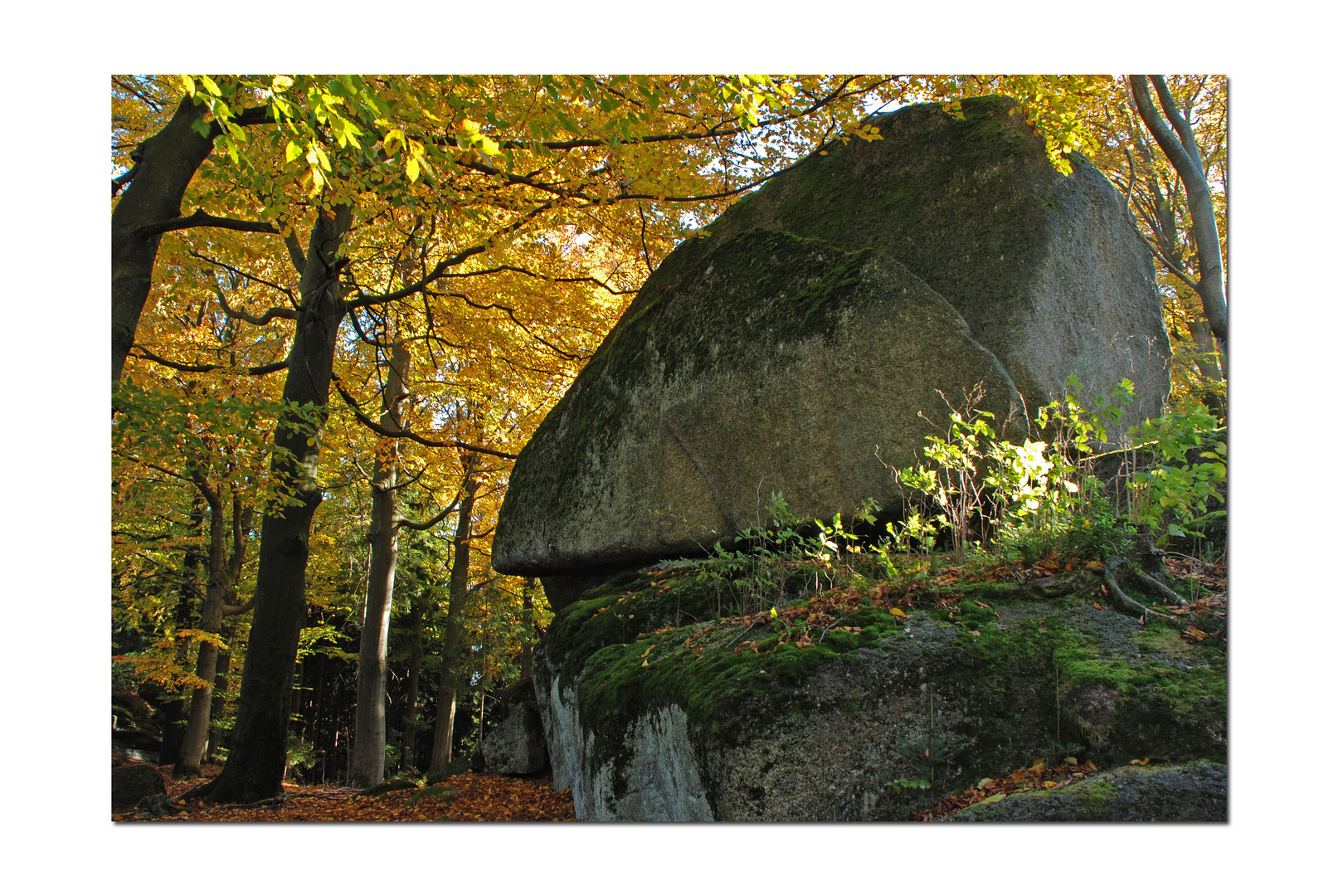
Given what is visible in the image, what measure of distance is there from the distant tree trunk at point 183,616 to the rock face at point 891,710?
32.4ft

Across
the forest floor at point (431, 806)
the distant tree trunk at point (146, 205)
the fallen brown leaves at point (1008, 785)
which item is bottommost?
the forest floor at point (431, 806)

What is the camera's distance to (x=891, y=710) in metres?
2.80

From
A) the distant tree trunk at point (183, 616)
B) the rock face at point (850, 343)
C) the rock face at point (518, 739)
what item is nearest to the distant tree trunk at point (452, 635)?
the distant tree trunk at point (183, 616)

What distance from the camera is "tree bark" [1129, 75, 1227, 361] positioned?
7012 mm

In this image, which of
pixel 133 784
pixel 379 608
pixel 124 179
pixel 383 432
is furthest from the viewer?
pixel 379 608

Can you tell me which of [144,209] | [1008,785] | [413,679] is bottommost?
[413,679]

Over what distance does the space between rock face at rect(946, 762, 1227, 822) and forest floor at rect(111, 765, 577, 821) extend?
9.74ft

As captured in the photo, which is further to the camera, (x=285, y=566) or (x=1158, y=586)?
(x=285, y=566)

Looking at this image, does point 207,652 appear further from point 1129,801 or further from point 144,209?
point 1129,801

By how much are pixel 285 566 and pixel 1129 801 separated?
20.7ft

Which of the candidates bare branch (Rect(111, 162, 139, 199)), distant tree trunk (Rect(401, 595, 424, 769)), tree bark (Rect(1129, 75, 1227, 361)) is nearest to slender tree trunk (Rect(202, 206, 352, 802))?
bare branch (Rect(111, 162, 139, 199))

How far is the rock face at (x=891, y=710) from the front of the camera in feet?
8.82

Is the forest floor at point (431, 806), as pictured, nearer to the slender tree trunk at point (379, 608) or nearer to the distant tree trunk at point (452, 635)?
the slender tree trunk at point (379, 608)

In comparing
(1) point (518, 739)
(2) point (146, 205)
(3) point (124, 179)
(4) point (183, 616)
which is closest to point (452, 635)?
(4) point (183, 616)
